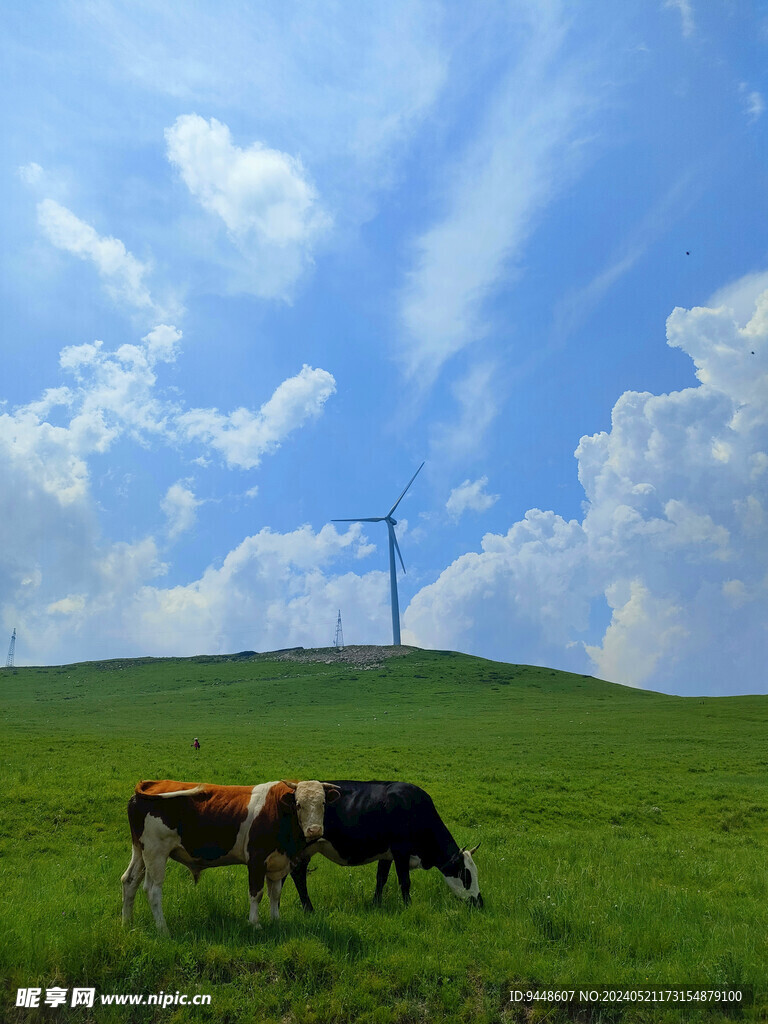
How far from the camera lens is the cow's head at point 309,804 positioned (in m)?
8.95

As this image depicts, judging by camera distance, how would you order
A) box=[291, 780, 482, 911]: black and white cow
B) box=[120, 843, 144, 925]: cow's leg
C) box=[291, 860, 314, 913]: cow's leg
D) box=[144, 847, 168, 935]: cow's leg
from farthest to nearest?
1. box=[291, 780, 482, 911]: black and white cow
2. box=[291, 860, 314, 913]: cow's leg
3. box=[120, 843, 144, 925]: cow's leg
4. box=[144, 847, 168, 935]: cow's leg

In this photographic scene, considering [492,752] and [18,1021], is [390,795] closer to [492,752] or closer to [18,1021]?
[18,1021]

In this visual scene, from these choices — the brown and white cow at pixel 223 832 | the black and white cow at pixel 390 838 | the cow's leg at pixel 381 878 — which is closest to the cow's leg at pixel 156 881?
the brown and white cow at pixel 223 832

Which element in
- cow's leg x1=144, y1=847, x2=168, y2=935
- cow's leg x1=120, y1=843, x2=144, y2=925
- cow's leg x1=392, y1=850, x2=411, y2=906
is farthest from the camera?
cow's leg x1=392, y1=850, x2=411, y2=906

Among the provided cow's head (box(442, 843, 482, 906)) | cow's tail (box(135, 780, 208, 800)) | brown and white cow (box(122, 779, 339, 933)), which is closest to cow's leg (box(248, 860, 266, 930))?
brown and white cow (box(122, 779, 339, 933))

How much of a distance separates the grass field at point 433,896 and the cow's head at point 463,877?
28cm

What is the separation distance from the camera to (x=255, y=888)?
9109 mm

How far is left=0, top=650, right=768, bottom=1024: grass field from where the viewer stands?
7.76 m

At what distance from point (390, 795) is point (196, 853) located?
3127 millimetres

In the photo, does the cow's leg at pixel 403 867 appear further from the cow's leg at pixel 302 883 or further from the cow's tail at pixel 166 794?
the cow's tail at pixel 166 794

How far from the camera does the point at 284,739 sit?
43.3 metres

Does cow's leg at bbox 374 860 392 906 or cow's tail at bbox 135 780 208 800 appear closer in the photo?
cow's tail at bbox 135 780 208 800

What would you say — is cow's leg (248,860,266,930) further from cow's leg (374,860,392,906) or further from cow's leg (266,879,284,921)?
cow's leg (374,860,392,906)

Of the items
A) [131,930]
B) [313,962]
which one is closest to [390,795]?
[313,962]
